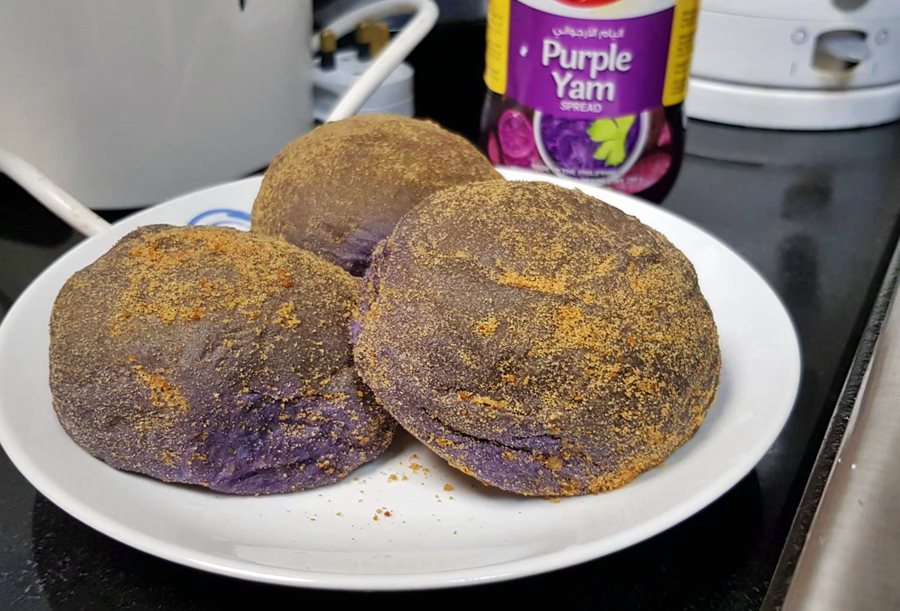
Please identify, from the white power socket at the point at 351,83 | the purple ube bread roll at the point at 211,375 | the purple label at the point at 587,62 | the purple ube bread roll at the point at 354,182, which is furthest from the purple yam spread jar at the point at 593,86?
the purple ube bread roll at the point at 211,375

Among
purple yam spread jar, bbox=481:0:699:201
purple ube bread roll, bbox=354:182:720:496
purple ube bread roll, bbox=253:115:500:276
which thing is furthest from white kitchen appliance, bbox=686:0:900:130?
purple ube bread roll, bbox=354:182:720:496

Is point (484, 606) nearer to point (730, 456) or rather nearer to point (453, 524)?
point (453, 524)

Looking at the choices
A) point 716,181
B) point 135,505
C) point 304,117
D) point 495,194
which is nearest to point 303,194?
point 495,194

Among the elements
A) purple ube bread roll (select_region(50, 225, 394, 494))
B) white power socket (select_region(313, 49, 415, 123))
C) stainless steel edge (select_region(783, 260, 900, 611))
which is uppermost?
stainless steel edge (select_region(783, 260, 900, 611))

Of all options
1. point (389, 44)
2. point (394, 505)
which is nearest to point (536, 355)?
point (394, 505)

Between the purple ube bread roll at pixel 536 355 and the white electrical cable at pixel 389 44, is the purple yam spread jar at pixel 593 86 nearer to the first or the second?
the white electrical cable at pixel 389 44

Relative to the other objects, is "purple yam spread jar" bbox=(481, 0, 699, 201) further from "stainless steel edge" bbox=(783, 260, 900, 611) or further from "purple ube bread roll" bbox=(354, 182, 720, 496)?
"stainless steel edge" bbox=(783, 260, 900, 611)

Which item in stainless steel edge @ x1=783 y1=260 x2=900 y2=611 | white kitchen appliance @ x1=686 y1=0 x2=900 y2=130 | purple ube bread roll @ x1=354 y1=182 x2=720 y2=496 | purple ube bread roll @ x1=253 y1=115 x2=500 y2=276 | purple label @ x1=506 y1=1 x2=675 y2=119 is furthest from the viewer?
white kitchen appliance @ x1=686 y1=0 x2=900 y2=130
